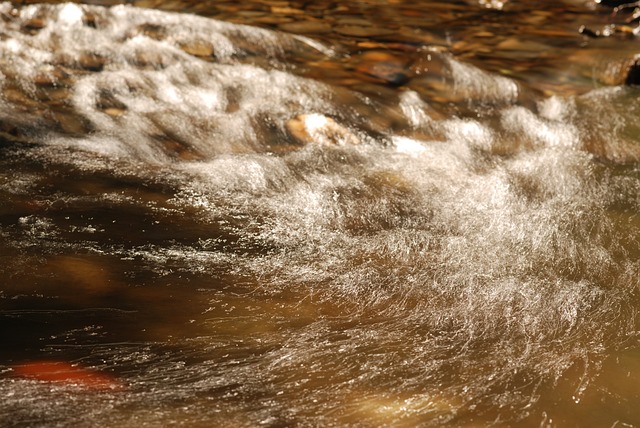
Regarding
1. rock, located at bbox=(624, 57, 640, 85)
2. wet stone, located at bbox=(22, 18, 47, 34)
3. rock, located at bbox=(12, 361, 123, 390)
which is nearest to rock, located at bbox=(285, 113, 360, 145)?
rock, located at bbox=(12, 361, 123, 390)

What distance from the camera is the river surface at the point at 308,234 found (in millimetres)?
1947

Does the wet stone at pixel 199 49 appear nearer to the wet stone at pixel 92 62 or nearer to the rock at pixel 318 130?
the wet stone at pixel 92 62

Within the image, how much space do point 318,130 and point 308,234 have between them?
1.49m

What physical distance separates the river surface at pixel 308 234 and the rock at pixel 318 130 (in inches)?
0.9

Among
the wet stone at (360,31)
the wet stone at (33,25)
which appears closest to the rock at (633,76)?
the wet stone at (360,31)

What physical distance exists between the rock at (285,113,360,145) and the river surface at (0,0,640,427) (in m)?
0.02

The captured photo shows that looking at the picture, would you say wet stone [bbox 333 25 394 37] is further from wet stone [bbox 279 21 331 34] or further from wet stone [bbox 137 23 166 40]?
wet stone [bbox 137 23 166 40]

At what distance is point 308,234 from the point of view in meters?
2.85

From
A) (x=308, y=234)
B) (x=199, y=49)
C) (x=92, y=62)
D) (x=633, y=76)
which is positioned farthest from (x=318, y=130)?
(x=633, y=76)

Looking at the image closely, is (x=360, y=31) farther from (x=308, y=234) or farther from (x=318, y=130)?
(x=308, y=234)

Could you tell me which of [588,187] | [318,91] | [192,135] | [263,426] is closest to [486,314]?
[263,426]

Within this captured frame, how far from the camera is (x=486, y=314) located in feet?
7.78

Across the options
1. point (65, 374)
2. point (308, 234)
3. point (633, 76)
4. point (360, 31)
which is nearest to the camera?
point (65, 374)

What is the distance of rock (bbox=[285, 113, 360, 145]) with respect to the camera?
4.09m
